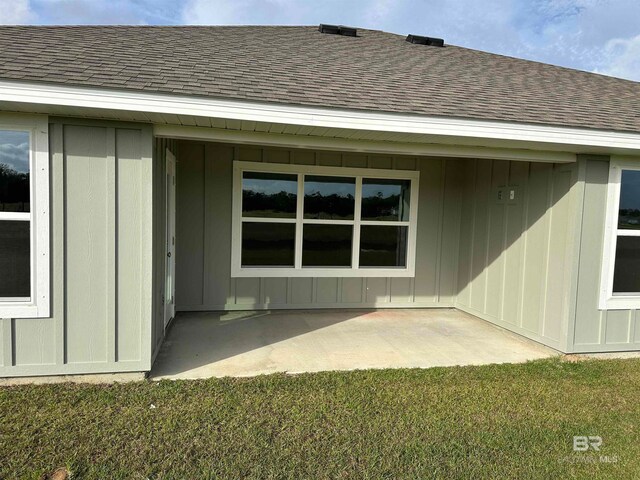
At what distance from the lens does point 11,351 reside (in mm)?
3602

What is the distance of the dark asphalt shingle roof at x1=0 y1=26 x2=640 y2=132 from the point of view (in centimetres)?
360

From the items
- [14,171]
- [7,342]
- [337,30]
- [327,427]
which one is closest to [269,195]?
[14,171]

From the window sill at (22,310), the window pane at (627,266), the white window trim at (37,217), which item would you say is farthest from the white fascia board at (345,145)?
the window sill at (22,310)

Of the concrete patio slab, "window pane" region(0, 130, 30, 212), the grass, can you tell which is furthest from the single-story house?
the grass

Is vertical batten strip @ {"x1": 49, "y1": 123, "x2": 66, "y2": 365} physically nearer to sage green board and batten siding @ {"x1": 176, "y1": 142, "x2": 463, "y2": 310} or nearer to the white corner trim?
sage green board and batten siding @ {"x1": 176, "y1": 142, "x2": 463, "y2": 310}

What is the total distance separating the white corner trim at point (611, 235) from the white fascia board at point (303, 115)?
0.37m

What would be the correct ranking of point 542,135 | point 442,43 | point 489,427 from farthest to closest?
point 442,43
point 542,135
point 489,427

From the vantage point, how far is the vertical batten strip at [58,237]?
3564mm

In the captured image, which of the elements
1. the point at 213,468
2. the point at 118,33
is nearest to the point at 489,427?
the point at 213,468

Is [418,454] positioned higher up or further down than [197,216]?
further down

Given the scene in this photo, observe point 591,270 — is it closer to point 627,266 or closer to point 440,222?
point 627,266

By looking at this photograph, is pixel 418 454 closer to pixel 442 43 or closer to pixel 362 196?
pixel 362 196

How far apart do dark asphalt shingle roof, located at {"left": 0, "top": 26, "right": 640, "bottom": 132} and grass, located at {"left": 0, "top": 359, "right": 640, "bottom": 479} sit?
2.45m

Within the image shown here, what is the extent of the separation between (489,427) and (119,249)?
3301mm
